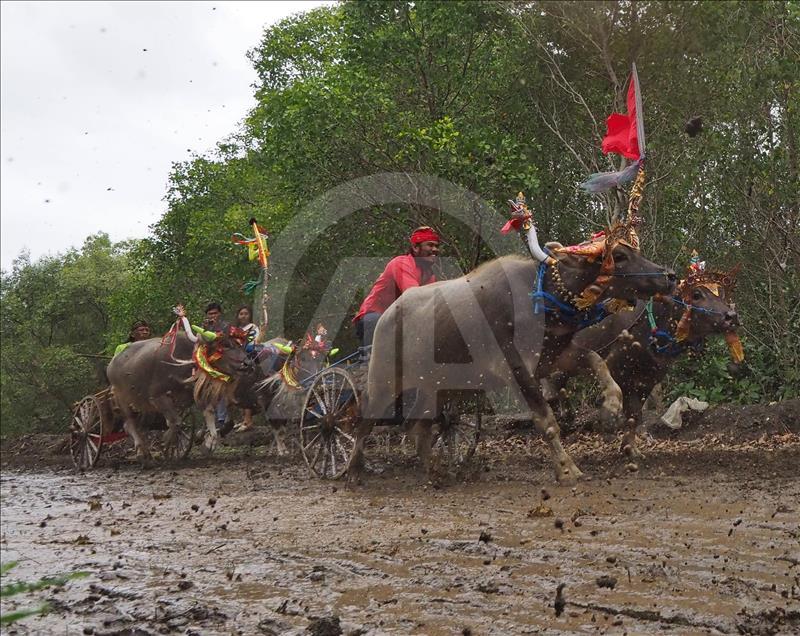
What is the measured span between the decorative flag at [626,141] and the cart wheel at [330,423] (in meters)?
3.30

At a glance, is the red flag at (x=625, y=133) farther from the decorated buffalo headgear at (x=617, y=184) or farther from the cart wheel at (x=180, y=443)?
the cart wheel at (x=180, y=443)

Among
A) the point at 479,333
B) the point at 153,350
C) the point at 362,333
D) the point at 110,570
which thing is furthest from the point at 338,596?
the point at 153,350

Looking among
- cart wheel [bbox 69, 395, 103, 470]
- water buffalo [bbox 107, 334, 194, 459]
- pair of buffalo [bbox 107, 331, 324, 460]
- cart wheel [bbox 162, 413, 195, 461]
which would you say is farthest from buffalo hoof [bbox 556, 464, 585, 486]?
cart wheel [bbox 69, 395, 103, 470]

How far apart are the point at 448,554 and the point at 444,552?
0.22 feet

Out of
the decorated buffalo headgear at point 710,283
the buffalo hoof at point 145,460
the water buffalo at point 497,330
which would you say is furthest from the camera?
the buffalo hoof at point 145,460

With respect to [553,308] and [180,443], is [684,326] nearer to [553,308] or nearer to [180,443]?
[553,308]

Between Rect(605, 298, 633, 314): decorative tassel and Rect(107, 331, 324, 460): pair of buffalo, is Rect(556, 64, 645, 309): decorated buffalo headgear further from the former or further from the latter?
Rect(107, 331, 324, 460): pair of buffalo

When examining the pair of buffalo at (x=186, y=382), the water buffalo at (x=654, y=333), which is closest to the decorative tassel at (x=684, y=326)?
the water buffalo at (x=654, y=333)

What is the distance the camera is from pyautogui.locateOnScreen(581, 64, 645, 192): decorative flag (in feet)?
29.5

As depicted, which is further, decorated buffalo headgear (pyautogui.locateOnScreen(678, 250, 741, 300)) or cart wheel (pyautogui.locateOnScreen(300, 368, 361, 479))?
decorated buffalo headgear (pyautogui.locateOnScreen(678, 250, 741, 300))

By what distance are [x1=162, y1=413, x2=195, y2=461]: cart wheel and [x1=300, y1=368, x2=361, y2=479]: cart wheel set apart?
5.44m

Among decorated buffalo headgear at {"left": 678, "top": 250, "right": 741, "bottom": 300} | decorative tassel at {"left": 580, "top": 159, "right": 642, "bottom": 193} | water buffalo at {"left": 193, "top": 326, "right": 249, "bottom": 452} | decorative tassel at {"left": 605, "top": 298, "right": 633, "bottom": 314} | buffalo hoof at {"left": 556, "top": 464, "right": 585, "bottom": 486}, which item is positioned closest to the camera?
buffalo hoof at {"left": 556, "top": 464, "right": 585, "bottom": 486}

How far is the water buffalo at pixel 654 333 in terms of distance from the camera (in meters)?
10.4

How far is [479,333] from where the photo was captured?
29.0 feet
